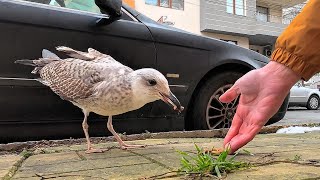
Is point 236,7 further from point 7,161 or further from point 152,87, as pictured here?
point 7,161

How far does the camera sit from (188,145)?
3.39 meters

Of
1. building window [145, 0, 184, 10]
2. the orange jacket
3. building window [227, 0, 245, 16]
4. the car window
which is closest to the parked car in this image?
building window [145, 0, 184, 10]

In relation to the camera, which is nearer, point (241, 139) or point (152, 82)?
point (241, 139)

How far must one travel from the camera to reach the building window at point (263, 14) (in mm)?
27041

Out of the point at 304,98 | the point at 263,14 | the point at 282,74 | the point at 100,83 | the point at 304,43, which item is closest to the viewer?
the point at 304,43

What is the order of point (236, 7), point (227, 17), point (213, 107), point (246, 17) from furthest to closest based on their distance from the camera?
1. point (246, 17)
2. point (236, 7)
3. point (227, 17)
4. point (213, 107)

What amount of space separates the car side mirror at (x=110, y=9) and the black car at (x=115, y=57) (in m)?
0.02

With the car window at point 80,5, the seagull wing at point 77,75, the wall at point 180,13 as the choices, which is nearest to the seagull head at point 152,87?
the seagull wing at point 77,75

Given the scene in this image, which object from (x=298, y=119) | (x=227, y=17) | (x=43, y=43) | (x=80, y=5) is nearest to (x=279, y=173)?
(x=43, y=43)

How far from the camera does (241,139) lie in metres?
2.23

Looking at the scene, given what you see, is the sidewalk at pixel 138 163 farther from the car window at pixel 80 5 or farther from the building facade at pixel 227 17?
the building facade at pixel 227 17

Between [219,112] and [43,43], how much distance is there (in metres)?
2.05

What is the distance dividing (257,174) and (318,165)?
0.46m

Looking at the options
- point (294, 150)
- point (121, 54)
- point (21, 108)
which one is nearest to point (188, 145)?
point (294, 150)
